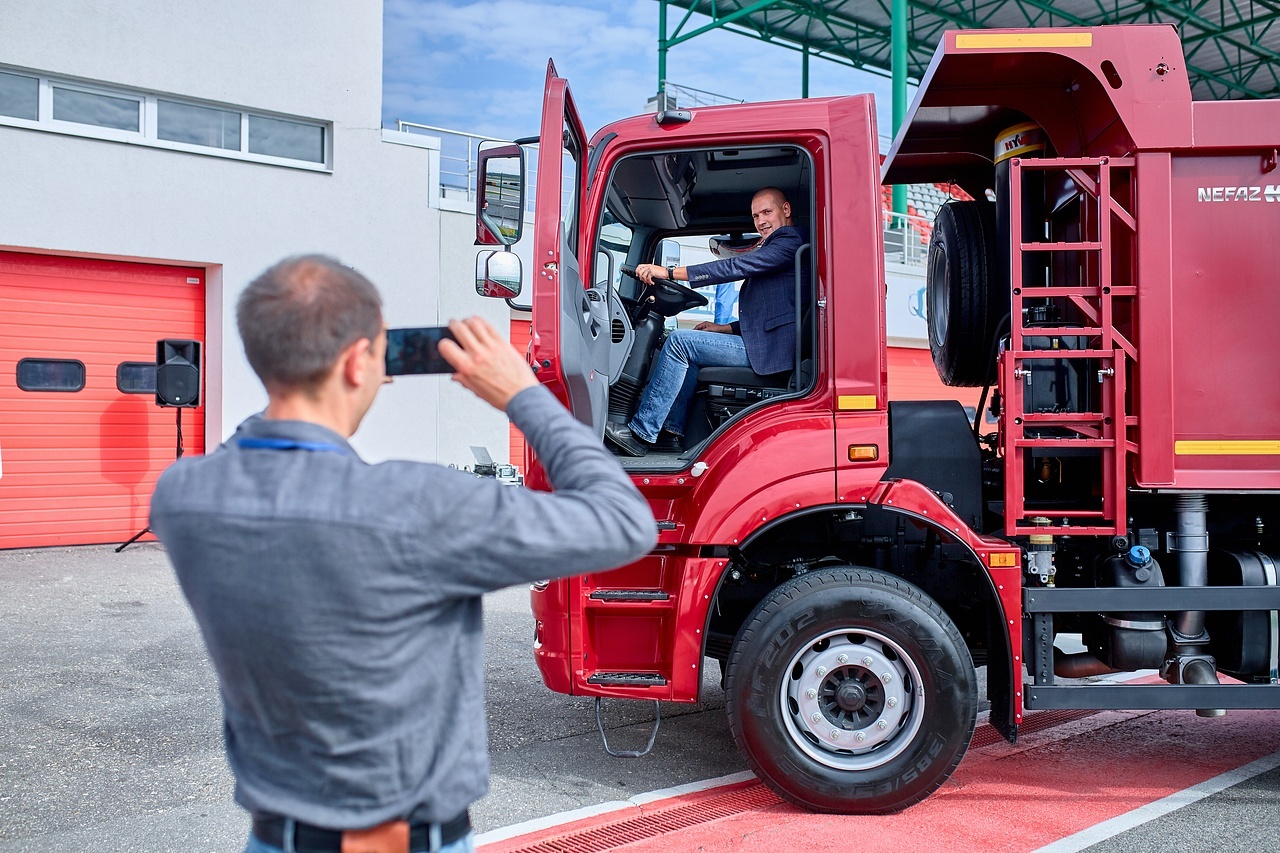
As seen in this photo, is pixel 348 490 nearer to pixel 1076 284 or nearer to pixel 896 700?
pixel 896 700

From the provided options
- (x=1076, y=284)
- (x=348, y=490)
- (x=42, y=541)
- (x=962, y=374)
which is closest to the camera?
(x=348, y=490)

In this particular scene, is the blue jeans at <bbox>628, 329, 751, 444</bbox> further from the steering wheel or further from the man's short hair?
the man's short hair

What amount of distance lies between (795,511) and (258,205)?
399 inches

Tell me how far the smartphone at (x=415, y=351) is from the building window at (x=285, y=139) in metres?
11.9

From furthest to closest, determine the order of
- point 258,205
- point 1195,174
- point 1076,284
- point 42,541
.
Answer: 1. point 258,205
2. point 42,541
3. point 1076,284
4. point 1195,174

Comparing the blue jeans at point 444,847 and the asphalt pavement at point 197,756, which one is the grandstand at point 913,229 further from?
the blue jeans at point 444,847

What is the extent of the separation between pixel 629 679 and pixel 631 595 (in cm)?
33

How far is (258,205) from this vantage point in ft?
39.7

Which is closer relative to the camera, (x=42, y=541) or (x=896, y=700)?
(x=896, y=700)

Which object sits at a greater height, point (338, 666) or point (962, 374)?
point (962, 374)

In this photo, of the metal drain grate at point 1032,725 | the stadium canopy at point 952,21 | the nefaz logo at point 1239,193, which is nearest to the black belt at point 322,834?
the nefaz logo at point 1239,193

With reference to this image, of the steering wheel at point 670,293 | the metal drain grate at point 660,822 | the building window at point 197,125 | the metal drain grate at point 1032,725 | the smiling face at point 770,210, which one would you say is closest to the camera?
the metal drain grate at point 660,822

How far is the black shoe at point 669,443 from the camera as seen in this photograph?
4410 millimetres

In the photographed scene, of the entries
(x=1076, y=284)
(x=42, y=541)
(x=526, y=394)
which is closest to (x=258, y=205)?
(x=42, y=541)
